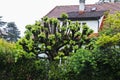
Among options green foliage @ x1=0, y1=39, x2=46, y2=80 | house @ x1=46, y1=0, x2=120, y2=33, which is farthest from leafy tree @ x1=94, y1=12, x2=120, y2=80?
house @ x1=46, y1=0, x2=120, y2=33

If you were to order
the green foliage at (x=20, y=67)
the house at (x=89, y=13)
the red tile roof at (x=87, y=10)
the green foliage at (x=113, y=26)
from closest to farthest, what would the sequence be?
the green foliage at (x=20, y=67), the green foliage at (x=113, y=26), the house at (x=89, y=13), the red tile roof at (x=87, y=10)

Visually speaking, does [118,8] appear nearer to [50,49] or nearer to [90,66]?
[50,49]

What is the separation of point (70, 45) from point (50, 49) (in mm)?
1242

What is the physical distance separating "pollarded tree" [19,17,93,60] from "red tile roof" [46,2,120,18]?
1083 centimetres

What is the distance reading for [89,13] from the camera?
3294cm

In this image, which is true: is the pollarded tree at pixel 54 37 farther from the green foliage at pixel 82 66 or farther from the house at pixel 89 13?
the house at pixel 89 13

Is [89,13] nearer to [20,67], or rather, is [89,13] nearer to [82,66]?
[20,67]

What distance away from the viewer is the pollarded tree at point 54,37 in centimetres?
2059

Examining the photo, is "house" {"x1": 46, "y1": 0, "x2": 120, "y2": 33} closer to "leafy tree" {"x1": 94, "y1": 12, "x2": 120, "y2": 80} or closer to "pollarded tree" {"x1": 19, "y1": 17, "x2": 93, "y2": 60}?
"pollarded tree" {"x1": 19, "y1": 17, "x2": 93, "y2": 60}

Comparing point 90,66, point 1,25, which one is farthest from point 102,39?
point 1,25

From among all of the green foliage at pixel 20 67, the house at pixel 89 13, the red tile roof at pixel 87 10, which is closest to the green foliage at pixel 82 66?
the green foliage at pixel 20 67

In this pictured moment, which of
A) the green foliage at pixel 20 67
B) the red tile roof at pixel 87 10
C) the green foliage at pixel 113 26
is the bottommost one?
the green foliage at pixel 20 67

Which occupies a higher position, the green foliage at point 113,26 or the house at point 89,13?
the green foliage at point 113,26

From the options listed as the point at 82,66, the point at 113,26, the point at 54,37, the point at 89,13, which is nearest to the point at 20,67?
the point at 54,37
